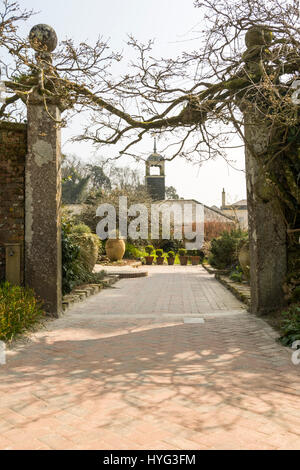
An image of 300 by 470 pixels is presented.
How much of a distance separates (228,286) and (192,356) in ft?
20.0

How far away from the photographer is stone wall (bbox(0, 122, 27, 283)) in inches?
246

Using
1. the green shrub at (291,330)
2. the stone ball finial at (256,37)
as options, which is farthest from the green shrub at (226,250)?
the green shrub at (291,330)

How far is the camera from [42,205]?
6211 mm

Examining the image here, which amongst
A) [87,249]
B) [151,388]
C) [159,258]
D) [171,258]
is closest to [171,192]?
[171,258]

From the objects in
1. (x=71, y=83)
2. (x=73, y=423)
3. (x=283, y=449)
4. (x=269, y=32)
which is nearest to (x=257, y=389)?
(x=283, y=449)

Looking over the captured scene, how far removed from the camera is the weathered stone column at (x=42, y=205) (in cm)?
619

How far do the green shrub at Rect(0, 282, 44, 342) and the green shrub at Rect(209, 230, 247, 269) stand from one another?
852 centimetres

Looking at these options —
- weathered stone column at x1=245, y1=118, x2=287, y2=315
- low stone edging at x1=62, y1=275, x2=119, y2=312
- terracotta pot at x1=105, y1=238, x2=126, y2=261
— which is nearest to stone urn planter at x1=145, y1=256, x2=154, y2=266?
terracotta pot at x1=105, y1=238, x2=126, y2=261

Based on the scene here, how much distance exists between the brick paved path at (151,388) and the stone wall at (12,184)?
1.51 metres

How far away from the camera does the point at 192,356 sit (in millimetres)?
4156

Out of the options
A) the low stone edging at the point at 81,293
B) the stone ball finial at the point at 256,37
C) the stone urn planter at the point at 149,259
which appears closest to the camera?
the stone ball finial at the point at 256,37

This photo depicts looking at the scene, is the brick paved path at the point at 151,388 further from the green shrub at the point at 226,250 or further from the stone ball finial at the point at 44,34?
the green shrub at the point at 226,250

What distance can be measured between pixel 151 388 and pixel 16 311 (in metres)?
2.52

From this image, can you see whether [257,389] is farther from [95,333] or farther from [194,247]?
[194,247]
